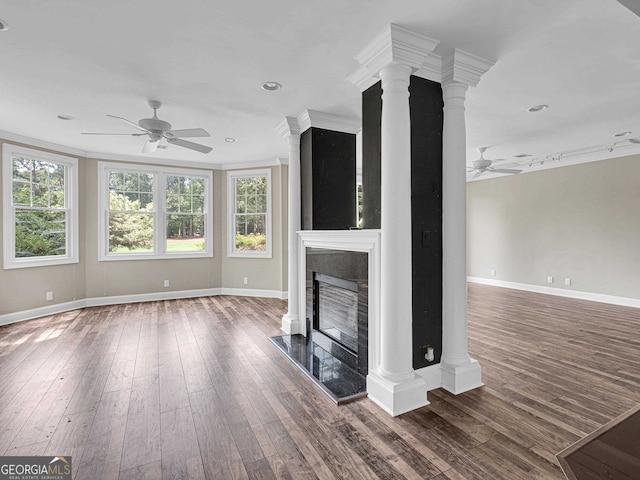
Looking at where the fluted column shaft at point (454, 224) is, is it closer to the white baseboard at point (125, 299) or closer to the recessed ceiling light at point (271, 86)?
the recessed ceiling light at point (271, 86)

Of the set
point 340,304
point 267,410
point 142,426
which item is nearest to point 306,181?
point 340,304

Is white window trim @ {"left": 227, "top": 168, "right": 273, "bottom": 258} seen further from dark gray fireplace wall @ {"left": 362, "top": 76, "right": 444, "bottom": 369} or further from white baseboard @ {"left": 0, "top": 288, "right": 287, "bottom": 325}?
dark gray fireplace wall @ {"left": 362, "top": 76, "right": 444, "bottom": 369}

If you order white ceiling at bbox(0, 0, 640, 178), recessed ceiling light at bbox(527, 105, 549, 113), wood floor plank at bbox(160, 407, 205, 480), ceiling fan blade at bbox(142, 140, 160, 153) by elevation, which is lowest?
wood floor plank at bbox(160, 407, 205, 480)

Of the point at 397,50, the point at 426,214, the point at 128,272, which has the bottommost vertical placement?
the point at 128,272

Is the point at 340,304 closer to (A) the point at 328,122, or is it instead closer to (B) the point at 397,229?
(B) the point at 397,229

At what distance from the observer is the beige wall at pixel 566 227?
233 inches

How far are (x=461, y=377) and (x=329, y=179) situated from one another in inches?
101

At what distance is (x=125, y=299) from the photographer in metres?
6.25

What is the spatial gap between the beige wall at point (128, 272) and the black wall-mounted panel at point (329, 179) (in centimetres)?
270

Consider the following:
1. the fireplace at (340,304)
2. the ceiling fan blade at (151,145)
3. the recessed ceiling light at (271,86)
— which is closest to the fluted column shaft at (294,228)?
the fireplace at (340,304)

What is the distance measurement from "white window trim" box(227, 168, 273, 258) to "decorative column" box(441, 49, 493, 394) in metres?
4.50

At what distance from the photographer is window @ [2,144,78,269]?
4.86m

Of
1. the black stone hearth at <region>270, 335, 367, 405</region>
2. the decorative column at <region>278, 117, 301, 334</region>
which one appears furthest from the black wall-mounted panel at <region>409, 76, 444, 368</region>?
the decorative column at <region>278, 117, 301, 334</region>

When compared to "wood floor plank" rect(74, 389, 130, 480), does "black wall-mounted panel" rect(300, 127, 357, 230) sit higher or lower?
higher
